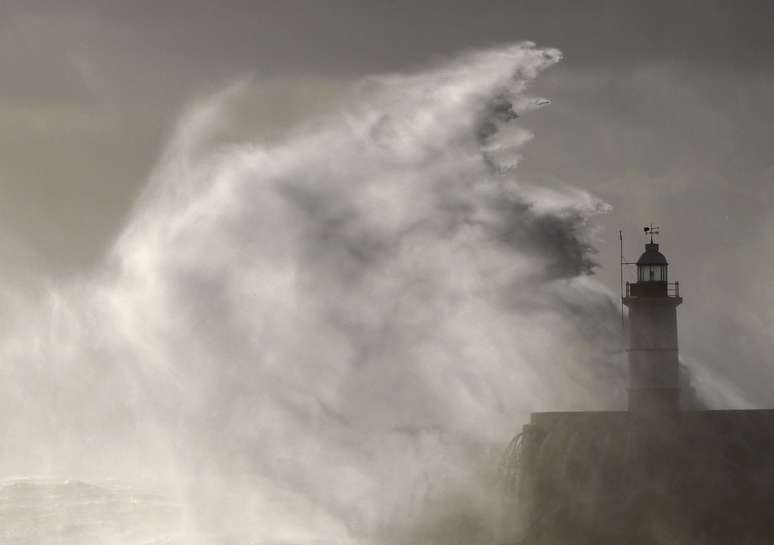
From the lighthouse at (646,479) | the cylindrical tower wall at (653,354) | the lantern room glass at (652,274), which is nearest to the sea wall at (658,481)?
the lighthouse at (646,479)

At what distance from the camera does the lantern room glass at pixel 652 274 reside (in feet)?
118

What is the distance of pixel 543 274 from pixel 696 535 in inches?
444

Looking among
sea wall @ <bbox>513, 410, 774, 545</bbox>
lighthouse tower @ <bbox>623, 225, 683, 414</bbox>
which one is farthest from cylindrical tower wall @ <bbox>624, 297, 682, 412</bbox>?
sea wall @ <bbox>513, 410, 774, 545</bbox>

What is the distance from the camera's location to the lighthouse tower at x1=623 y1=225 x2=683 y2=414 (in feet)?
115

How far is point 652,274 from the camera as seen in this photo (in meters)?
36.0

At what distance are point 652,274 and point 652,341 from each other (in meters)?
1.68

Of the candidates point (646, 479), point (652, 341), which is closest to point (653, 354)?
point (652, 341)

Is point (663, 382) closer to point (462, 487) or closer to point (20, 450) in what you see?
point (462, 487)

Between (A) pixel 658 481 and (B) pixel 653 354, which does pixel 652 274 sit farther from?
(A) pixel 658 481

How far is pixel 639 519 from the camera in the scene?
30.1 meters

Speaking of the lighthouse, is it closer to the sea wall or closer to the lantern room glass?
the sea wall

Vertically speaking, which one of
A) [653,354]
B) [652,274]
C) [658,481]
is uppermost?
[652,274]

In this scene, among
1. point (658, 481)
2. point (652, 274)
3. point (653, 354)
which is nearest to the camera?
point (658, 481)

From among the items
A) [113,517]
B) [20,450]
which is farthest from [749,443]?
[20,450]
